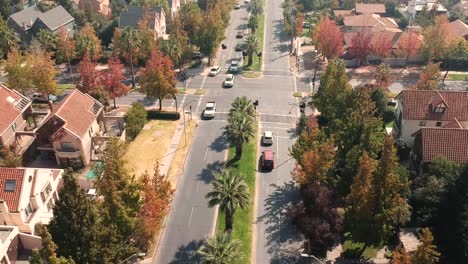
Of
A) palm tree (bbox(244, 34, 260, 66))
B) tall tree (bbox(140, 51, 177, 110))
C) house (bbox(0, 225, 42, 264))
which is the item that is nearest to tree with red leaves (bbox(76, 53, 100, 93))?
tall tree (bbox(140, 51, 177, 110))

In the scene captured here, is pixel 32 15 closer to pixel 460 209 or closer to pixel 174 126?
pixel 174 126

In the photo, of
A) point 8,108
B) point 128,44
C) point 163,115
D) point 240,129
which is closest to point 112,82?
point 163,115

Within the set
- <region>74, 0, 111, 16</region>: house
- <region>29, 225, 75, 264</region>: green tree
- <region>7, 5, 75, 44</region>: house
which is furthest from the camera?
<region>74, 0, 111, 16</region>: house

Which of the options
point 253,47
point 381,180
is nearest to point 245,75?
point 253,47

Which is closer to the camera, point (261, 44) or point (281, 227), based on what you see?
point (281, 227)

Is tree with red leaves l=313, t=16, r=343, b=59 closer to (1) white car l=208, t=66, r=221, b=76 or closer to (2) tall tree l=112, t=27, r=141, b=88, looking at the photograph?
(1) white car l=208, t=66, r=221, b=76

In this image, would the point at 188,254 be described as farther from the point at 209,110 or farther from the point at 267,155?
the point at 209,110

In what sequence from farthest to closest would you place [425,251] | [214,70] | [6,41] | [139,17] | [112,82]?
[139,17] < [6,41] < [214,70] < [112,82] < [425,251]

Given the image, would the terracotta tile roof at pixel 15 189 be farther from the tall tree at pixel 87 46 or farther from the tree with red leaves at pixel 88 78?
the tall tree at pixel 87 46
